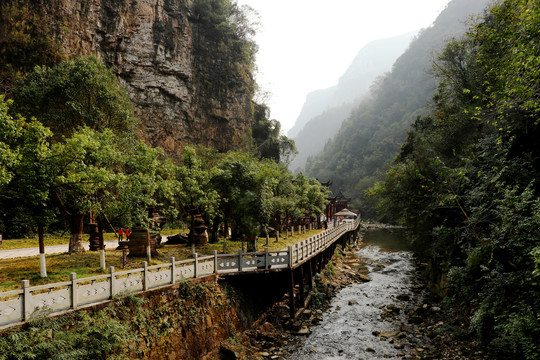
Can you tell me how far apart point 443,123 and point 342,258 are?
20327mm

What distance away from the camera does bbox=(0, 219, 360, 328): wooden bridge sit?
7.93m

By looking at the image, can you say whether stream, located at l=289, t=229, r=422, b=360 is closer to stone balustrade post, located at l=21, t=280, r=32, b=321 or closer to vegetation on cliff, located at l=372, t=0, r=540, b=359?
vegetation on cliff, located at l=372, t=0, r=540, b=359

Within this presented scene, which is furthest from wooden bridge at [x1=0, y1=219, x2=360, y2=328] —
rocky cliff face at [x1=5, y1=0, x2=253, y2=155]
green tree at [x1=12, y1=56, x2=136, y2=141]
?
rocky cliff face at [x1=5, y1=0, x2=253, y2=155]

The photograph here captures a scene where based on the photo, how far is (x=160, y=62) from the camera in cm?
4153

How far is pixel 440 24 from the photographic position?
166 m

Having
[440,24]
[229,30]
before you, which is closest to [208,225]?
[229,30]

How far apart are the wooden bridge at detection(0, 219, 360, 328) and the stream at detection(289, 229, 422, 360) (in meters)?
2.56

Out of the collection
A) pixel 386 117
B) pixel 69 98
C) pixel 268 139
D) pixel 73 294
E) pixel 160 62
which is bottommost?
pixel 73 294

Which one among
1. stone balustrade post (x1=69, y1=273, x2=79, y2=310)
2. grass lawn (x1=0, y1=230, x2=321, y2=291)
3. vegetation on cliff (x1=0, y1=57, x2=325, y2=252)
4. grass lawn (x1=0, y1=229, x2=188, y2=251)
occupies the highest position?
vegetation on cliff (x1=0, y1=57, x2=325, y2=252)

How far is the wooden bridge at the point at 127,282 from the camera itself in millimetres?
7930

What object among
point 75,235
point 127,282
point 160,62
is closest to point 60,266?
point 75,235

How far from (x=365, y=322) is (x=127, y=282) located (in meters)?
15.2

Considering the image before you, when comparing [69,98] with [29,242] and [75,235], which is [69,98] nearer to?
[75,235]

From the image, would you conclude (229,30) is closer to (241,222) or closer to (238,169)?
(238,169)
